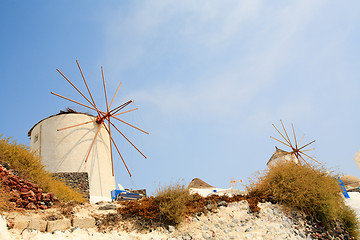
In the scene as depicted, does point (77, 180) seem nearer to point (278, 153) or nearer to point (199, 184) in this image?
point (199, 184)

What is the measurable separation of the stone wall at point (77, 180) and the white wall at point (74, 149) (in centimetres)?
63

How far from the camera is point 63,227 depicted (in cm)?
587

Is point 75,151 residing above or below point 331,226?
above

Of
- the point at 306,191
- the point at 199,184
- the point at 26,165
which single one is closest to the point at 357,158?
the point at 199,184

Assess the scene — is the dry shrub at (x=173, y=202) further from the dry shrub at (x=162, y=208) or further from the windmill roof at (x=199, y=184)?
the windmill roof at (x=199, y=184)

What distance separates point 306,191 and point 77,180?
30.6 ft

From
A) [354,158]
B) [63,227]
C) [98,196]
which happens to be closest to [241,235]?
[63,227]

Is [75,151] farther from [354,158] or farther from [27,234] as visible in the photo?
[354,158]

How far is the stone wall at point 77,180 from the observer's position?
41.8ft

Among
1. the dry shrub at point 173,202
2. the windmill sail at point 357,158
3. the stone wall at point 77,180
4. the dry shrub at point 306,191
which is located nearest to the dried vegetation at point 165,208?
the dry shrub at point 173,202

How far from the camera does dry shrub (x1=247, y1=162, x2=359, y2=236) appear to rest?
8414mm

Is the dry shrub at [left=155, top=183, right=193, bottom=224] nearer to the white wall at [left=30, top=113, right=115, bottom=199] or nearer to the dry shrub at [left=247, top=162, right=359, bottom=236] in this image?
the dry shrub at [left=247, top=162, right=359, bottom=236]

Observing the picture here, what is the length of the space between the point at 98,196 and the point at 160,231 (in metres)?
7.95

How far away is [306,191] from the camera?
8383 millimetres
